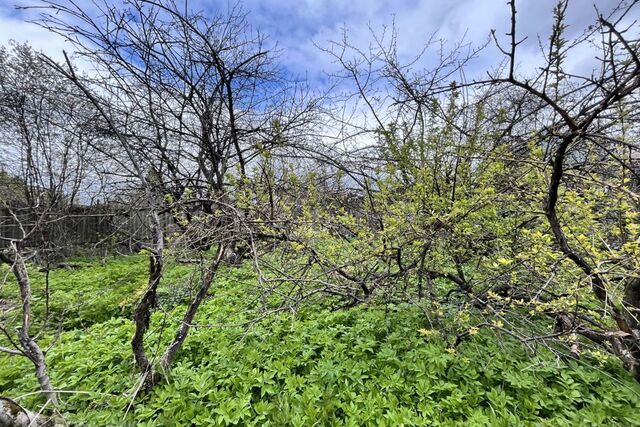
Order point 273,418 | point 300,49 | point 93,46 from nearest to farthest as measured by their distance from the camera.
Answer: point 273,418, point 93,46, point 300,49

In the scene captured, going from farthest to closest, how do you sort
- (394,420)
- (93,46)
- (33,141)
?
(33,141) < (93,46) < (394,420)

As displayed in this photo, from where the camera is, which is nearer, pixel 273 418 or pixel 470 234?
pixel 273 418

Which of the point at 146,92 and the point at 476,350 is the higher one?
the point at 146,92

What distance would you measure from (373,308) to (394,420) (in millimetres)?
1486

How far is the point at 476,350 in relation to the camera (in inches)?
96.1

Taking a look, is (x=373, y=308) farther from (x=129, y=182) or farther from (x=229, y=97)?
(x=129, y=182)

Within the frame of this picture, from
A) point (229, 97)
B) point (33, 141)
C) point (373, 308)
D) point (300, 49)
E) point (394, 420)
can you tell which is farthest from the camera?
point (33, 141)

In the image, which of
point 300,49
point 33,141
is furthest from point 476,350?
point 33,141

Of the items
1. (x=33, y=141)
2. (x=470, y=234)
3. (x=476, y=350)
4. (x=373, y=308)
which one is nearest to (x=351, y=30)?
(x=470, y=234)

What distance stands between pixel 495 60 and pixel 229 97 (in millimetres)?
3619

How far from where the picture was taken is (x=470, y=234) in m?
2.48

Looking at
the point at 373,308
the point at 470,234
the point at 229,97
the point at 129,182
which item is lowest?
the point at 373,308

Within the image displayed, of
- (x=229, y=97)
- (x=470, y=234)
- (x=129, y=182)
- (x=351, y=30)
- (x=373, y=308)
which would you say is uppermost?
(x=351, y=30)

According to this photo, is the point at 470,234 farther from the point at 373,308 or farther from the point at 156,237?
the point at 156,237
